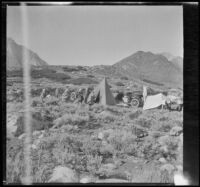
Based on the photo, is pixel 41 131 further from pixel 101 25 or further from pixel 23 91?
pixel 101 25

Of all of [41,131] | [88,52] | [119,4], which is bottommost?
[41,131]

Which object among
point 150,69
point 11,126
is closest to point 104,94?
point 150,69

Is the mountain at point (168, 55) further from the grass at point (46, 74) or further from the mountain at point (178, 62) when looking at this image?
the grass at point (46, 74)

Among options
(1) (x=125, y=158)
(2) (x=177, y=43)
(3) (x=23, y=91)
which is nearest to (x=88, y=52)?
(3) (x=23, y=91)

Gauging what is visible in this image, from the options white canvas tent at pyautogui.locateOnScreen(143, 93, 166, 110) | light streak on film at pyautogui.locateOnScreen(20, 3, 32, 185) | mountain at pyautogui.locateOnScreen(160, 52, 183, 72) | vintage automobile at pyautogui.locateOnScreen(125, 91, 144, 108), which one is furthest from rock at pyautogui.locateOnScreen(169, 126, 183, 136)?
light streak on film at pyautogui.locateOnScreen(20, 3, 32, 185)

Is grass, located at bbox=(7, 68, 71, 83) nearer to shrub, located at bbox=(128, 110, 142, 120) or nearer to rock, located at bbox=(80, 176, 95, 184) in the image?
shrub, located at bbox=(128, 110, 142, 120)

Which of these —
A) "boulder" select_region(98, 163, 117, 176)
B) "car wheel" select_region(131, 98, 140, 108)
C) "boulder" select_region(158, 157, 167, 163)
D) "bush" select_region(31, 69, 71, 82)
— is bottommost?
"boulder" select_region(98, 163, 117, 176)

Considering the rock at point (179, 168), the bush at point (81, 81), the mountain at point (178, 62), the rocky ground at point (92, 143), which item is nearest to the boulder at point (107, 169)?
the rocky ground at point (92, 143)

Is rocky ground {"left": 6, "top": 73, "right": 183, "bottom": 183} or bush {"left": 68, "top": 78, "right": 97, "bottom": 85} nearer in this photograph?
rocky ground {"left": 6, "top": 73, "right": 183, "bottom": 183}

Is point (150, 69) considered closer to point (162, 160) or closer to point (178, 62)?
point (178, 62)
